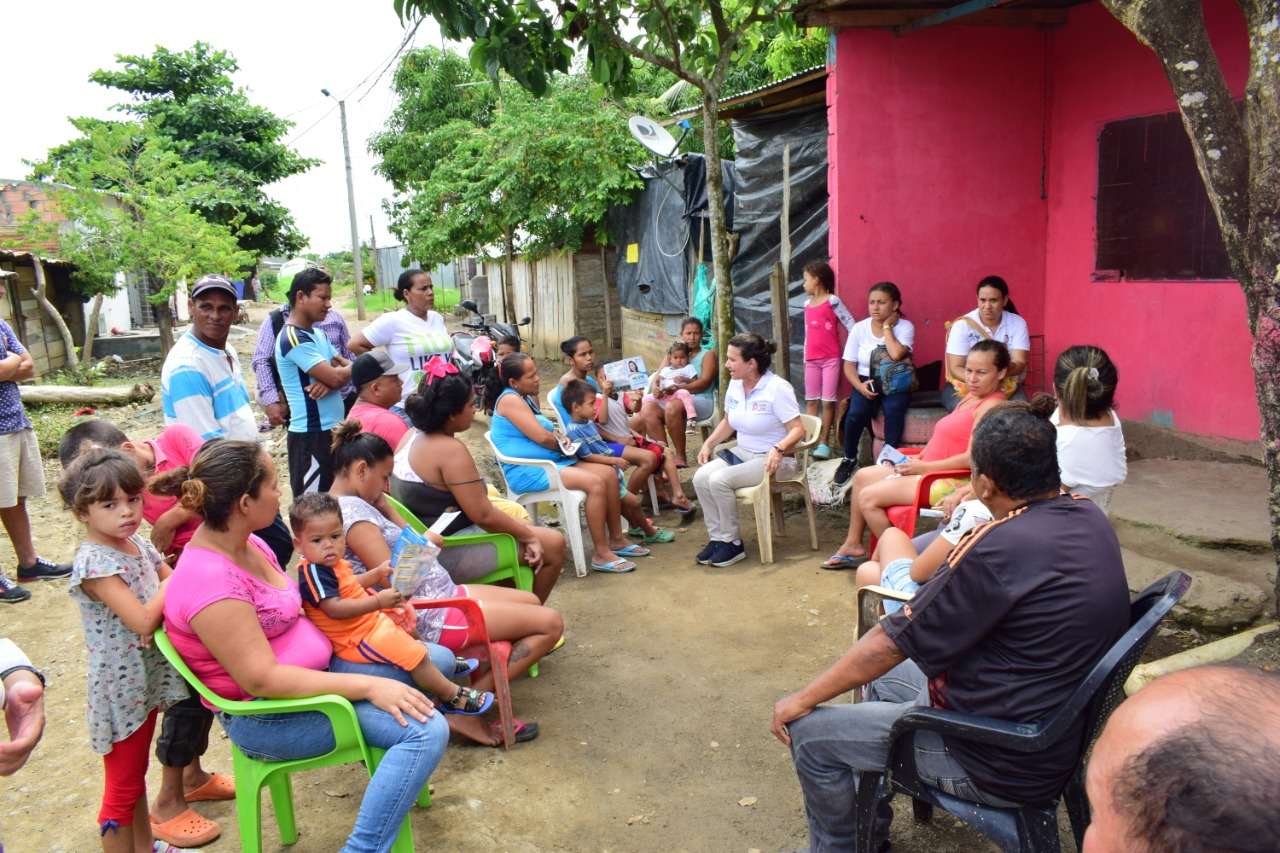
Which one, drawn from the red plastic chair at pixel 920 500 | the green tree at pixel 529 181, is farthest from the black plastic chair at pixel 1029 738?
the green tree at pixel 529 181

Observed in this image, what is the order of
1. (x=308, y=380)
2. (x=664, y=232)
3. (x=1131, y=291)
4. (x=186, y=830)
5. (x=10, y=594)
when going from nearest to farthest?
1. (x=186, y=830)
2. (x=308, y=380)
3. (x=10, y=594)
4. (x=1131, y=291)
5. (x=664, y=232)

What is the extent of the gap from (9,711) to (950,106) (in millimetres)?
6359

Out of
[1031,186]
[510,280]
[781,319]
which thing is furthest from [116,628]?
[510,280]

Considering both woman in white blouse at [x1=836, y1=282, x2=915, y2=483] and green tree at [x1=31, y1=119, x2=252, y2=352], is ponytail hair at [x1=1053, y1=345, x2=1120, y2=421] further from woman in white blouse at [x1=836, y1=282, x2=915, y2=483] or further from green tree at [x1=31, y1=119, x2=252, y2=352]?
green tree at [x1=31, y1=119, x2=252, y2=352]

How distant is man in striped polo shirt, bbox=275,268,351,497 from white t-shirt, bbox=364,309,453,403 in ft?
2.50

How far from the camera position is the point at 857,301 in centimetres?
656

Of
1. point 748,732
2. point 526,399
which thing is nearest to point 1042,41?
point 526,399

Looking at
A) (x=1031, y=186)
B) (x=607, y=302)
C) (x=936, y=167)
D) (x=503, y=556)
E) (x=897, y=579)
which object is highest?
(x=936, y=167)

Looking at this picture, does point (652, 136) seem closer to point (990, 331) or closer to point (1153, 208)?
point (990, 331)

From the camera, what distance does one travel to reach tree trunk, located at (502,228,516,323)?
14.7 metres

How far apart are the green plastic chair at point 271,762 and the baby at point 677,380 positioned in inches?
196

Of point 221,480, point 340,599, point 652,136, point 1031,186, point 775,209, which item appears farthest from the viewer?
point 652,136

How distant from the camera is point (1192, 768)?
0.79m

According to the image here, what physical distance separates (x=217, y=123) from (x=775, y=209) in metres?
A: 20.6
